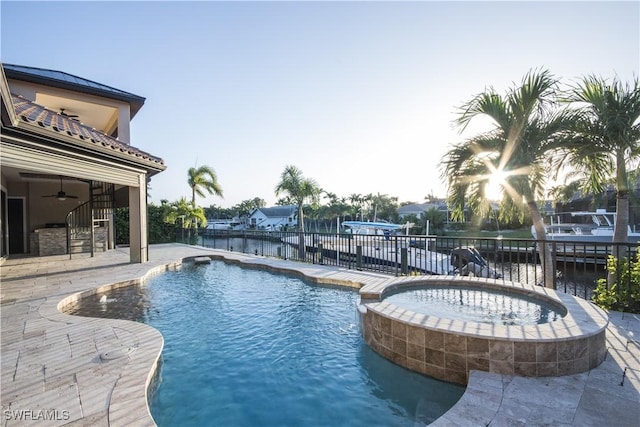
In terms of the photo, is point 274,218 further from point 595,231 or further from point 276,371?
point 276,371

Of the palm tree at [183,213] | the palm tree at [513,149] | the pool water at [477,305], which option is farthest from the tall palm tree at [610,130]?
the palm tree at [183,213]

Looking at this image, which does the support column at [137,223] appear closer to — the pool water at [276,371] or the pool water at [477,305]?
the pool water at [276,371]

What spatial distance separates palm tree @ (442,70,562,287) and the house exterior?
25.0 ft

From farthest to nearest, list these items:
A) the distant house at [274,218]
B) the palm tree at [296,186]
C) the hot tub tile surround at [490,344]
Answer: the distant house at [274,218]
the palm tree at [296,186]
the hot tub tile surround at [490,344]

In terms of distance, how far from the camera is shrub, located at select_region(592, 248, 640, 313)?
14.0 feet

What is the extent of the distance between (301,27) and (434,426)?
357 inches

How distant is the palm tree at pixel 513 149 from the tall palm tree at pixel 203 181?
15.8 meters

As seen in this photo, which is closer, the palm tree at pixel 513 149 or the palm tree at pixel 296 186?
the palm tree at pixel 513 149

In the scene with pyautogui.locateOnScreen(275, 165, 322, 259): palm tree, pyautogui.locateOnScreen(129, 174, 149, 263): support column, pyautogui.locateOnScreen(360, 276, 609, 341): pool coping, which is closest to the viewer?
pyautogui.locateOnScreen(360, 276, 609, 341): pool coping

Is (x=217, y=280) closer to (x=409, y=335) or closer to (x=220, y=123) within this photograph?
(x=409, y=335)

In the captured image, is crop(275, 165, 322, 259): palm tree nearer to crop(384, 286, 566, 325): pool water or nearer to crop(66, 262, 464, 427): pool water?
crop(66, 262, 464, 427): pool water

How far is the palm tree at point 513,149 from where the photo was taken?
564cm

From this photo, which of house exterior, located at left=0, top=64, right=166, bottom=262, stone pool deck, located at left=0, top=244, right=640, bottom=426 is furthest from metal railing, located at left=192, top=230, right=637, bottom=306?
house exterior, located at left=0, top=64, right=166, bottom=262

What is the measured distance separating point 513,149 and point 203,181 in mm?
17137
